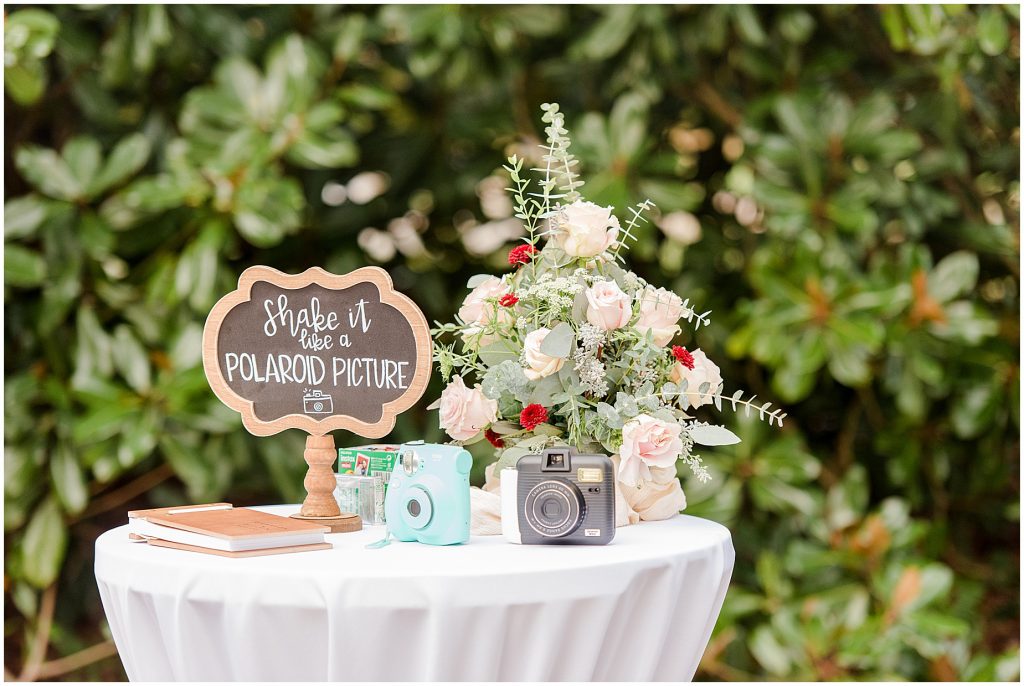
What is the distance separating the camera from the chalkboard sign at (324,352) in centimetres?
137

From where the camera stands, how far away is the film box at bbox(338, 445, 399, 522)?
4.73ft

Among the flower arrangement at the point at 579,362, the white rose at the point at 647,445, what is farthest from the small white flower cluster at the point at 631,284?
the white rose at the point at 647,445

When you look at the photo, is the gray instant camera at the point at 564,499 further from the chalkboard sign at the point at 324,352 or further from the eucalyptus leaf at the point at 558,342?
the chalkboard sign at the point at 324,352

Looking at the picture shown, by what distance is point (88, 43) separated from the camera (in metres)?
2.31

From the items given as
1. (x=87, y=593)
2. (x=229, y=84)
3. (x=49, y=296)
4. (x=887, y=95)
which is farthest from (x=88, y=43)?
(x=887, y=95)

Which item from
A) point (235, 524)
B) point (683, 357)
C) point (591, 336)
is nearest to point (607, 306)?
point (591, 336)

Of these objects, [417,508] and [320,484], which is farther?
[320,484]

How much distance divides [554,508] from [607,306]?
0.29 metres

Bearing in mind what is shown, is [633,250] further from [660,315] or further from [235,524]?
[235,524]

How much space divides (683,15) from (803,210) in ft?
2.09

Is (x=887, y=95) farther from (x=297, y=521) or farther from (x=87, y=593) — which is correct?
(x=87, y=593)

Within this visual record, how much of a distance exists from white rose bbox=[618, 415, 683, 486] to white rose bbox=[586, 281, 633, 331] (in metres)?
0.14

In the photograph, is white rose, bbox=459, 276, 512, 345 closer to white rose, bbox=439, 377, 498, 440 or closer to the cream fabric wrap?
white rose, bbox=439, 377, 498, 440

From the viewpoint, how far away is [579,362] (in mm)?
1340
